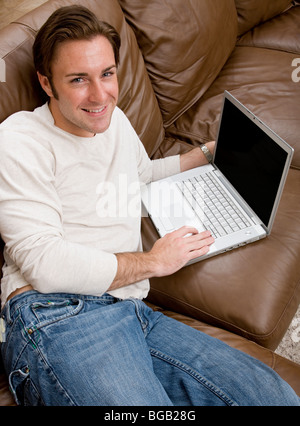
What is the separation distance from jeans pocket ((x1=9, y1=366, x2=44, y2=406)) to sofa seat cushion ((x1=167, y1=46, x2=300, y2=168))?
116 centimetres

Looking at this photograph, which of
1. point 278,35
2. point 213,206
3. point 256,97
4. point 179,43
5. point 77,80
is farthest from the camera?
point 278,35

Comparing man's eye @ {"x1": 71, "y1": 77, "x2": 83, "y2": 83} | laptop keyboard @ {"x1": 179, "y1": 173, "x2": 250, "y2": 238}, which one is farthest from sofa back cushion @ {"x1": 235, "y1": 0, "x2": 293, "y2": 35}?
man's eye @ {"x1": 71, "y1": 77, "x2": 83, "y2": 83}

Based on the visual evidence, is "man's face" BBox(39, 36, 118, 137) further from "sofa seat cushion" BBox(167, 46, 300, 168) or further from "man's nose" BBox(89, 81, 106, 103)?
"sofa seat cushion" BBox(167, 46, 300, 168)

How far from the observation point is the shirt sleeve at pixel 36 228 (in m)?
0.95

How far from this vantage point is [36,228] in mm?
962

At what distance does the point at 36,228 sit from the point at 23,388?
1.26 ft

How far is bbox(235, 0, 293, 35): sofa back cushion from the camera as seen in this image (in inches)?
82.3

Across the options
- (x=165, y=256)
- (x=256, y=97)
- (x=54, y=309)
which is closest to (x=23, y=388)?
(x=54, y=309)

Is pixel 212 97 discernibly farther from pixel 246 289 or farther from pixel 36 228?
pixel 36 228

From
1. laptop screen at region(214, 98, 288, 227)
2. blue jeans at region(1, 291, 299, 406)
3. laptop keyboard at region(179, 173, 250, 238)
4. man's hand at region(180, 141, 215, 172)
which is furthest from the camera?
man's hand at region(180, 141, 215, 172)

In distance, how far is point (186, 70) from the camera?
5.59 feet

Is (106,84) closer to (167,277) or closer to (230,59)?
(167,277)

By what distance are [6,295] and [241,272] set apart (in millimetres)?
698
